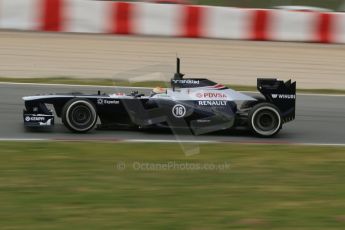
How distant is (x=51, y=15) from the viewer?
16.4 meters

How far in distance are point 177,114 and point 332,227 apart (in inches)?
144

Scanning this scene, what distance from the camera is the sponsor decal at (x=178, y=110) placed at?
831cm

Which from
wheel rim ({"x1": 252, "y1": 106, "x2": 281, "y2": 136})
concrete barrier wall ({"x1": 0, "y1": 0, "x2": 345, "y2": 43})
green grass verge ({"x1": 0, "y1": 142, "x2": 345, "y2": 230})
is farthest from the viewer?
concrete barrier wall ({"x1": 0, "y1": 0, "x2": 345, "y2": 43})

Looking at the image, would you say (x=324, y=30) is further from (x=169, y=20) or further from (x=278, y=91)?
(x=278, y=91)

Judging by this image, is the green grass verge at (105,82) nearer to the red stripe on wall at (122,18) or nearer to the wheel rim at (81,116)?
the red stripe on wall at (122,18)

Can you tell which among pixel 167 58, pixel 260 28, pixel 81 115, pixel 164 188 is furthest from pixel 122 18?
pixel 164 188

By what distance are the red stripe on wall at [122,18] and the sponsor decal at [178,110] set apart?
817cm

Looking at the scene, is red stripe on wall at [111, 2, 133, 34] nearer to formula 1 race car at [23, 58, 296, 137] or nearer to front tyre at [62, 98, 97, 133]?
formula 1 race car at [23, 58, 296, 137]

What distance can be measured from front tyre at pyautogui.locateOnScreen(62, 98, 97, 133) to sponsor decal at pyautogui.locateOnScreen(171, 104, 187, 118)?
3.03 feet

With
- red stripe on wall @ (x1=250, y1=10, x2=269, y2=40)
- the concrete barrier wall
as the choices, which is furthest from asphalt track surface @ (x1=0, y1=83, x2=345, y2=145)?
red stripe on wall @ (x1=250, y1=10, x2=269, y2=40)

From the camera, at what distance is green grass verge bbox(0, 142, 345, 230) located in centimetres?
499

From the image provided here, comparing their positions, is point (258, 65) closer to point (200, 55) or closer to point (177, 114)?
point (200, 55)

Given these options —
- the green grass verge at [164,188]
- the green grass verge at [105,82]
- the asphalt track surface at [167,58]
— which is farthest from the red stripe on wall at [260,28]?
the green grass verge at [164,188]

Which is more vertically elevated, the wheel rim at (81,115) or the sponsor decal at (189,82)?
the sponsor decal at (189,82)
